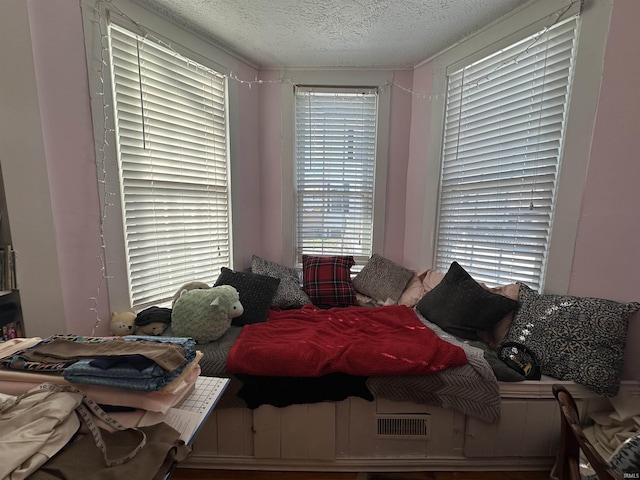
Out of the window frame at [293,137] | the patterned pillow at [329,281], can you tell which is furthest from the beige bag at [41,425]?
the window frame at [293,137]

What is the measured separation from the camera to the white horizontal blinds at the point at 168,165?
1.62 meters

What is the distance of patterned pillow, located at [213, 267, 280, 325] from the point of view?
1.77 m

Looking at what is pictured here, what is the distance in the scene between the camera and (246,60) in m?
2.26

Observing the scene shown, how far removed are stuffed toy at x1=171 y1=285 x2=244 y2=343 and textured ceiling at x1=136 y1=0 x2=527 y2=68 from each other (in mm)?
1758

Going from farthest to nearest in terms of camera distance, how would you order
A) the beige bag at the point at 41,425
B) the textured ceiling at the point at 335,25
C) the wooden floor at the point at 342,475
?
the textured ceiling at the point at 335,25
the wooden floor at the point at 342,475
the beige bag at the point at 41,425

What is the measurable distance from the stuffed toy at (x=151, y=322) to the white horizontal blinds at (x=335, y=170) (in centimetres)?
129

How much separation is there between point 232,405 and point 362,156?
84.7 inches

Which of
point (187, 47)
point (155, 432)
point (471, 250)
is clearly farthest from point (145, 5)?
point (471, 250)

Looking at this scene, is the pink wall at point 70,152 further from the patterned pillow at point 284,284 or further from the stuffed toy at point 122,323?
the patterned pillow at point 284,284

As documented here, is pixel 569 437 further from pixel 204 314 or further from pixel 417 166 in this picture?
pixel 417 166

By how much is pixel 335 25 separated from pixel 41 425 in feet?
7.63

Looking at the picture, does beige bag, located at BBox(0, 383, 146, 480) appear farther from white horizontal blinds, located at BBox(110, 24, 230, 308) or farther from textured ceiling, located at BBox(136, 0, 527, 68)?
textured ceiling, located at BBox(136, 0, 527, 68)

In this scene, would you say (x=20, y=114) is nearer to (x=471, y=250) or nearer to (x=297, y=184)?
(x=297, y=184)

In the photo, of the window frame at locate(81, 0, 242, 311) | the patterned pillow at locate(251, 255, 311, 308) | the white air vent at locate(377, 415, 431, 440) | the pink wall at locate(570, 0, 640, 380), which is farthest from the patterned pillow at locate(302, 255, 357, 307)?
the pink wall at locate(570, 0, 640, 380)
